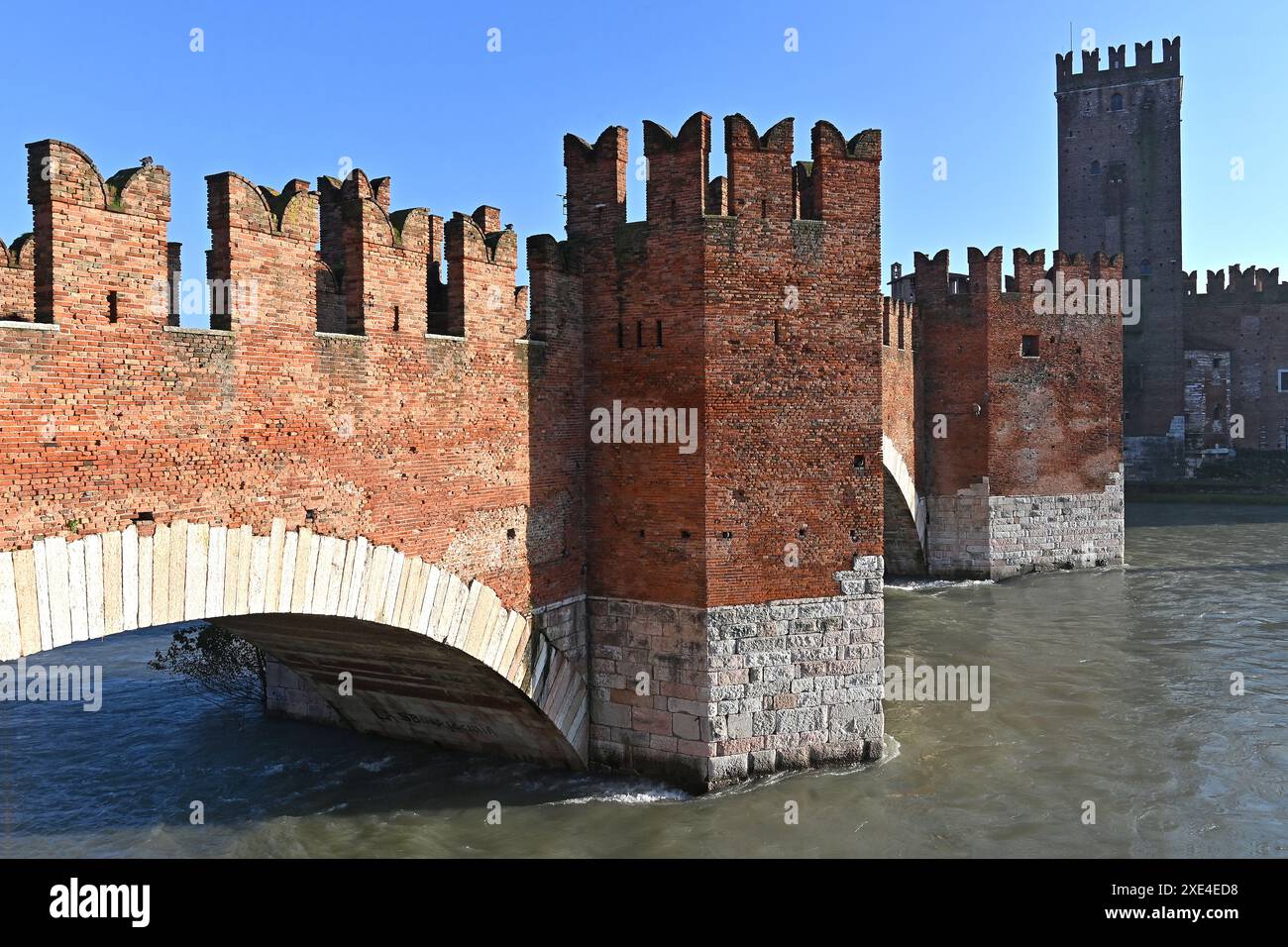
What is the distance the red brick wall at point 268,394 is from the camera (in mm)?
7324

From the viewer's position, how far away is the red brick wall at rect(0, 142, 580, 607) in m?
7.32

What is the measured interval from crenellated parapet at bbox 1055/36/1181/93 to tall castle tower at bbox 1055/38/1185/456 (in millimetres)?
41

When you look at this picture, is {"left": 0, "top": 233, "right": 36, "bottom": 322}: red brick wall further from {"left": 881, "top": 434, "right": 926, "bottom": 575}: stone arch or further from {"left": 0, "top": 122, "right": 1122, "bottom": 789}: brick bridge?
{"left": 881, "top": 434, "right": 926, "bottom": 575}: stone arch

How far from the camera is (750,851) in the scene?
1041cm

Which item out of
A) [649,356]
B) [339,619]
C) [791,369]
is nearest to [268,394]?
[339,619]

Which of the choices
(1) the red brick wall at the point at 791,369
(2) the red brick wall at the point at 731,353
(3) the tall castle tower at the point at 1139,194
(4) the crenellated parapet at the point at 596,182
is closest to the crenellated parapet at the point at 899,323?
(1) the red brick wall at the point at 791,369

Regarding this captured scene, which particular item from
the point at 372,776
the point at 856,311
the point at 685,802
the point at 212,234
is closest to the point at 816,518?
the point at 856,311

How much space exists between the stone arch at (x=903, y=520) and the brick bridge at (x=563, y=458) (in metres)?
10.8

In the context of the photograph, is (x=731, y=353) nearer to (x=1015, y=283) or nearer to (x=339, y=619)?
(x=339, y=619)

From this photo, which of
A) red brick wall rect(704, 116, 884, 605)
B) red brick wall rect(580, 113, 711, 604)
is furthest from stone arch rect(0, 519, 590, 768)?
red brick wall rect(704, 116, 884, 605)

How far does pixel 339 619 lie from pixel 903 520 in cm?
1703

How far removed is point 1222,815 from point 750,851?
5.36 metres

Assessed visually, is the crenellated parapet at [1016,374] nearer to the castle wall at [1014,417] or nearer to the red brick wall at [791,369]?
the castle wall at [1014,417]
